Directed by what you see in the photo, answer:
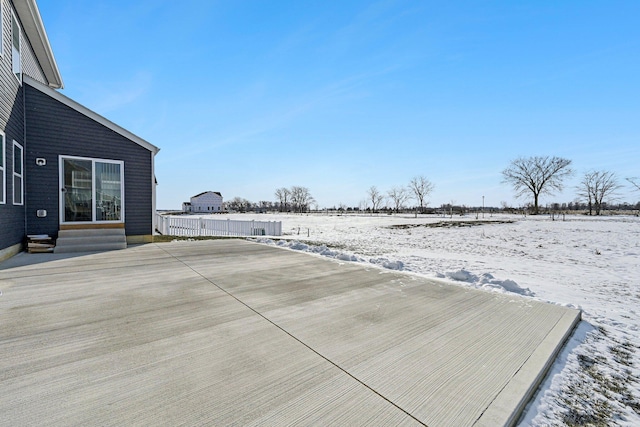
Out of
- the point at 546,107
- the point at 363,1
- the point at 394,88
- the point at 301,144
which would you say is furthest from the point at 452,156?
the point at 363,1

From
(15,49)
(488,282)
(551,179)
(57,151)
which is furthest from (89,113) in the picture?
(551,179)

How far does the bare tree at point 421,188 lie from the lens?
164ft

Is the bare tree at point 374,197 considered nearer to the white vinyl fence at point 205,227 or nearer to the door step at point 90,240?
the white vinyl fence at point 205,227

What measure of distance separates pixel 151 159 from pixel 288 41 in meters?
6.39

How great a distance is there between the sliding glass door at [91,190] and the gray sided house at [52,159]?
0.06ft

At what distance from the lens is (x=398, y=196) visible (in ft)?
194

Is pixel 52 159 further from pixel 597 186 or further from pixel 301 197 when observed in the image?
pixel 301 197

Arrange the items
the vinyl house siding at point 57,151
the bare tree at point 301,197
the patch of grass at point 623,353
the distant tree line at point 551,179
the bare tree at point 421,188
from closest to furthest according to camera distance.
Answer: the patch of grass at point 623,353 → the vinyl house siding at point 57,151 → the distant tree line at point 551,179 → the bare tree at point 421,188 → the bare tree at point 301,197

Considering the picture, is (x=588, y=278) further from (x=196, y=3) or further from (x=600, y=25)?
(x=196, y=3)

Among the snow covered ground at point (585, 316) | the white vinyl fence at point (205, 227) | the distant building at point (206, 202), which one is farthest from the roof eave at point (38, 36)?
the distant building at point (206, 202)

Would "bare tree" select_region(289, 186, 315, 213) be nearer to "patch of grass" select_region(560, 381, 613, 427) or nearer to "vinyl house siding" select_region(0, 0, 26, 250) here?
"vinyl house siding" select_region(0, 0, 26, 250)

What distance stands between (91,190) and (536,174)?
5221cm

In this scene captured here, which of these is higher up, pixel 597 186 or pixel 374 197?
pixel 597 186

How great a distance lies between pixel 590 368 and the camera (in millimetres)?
2113
